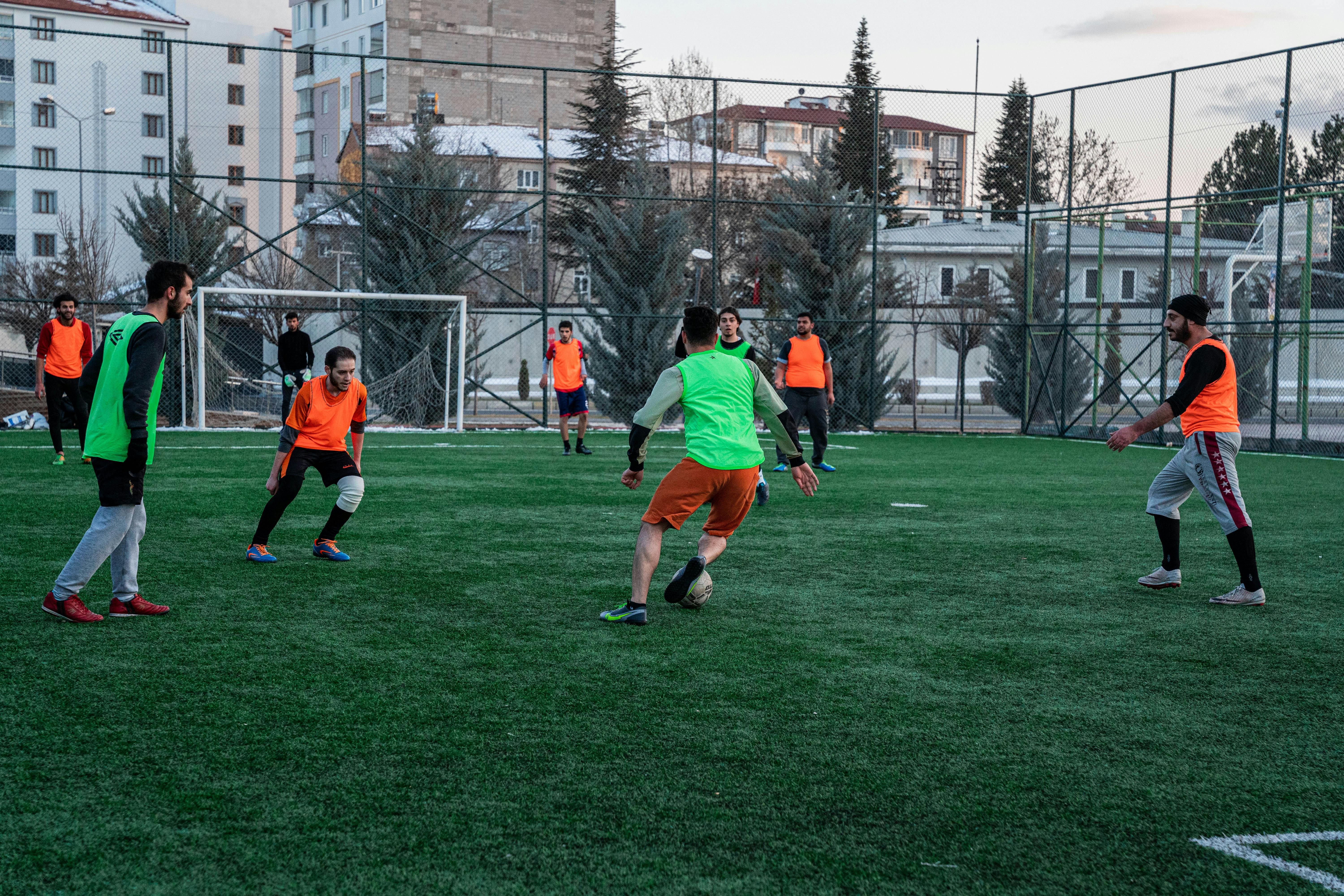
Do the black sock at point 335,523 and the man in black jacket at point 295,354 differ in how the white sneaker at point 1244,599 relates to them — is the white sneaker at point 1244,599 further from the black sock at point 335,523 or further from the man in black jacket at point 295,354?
the man in black jacket at point 295,354

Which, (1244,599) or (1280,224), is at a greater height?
(1280,224)

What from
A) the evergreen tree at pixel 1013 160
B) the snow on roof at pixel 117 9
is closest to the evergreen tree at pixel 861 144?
the evergreen tree at pixel 1013 160

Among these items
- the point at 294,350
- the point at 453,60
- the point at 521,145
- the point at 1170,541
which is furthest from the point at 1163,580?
the point at 453,60

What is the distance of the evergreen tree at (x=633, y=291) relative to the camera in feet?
83.1

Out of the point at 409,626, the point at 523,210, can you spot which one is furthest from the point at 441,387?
the point at 409,626

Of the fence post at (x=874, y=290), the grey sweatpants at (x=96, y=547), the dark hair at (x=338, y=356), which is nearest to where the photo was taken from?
the grey sweatpants at (x=96, y=547)

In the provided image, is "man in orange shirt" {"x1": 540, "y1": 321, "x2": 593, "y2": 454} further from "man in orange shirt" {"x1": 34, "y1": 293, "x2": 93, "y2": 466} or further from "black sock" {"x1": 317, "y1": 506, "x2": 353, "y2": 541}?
"black sock" {"x1": 317, "y1": 506, "x2": 353, "y2": 541}

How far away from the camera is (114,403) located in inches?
229

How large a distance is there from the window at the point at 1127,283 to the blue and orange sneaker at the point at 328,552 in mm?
20425

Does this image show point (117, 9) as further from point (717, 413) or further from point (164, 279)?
point (717, 413)

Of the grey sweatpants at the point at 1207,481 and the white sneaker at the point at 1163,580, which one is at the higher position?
the grey sweatpants at the point at 1207,481

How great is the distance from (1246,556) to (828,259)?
19.6 metres

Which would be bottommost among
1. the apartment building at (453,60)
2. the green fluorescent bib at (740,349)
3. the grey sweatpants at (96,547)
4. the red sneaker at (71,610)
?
the red sneaker at (71,610)

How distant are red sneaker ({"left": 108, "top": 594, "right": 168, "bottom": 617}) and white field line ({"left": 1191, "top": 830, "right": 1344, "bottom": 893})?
483 cm
